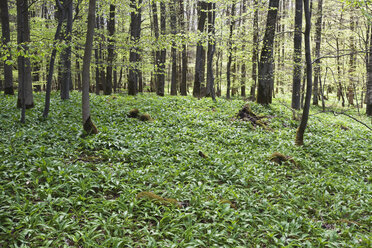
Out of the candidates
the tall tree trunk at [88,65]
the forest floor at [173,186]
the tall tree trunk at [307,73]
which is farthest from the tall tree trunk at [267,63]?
the tall tree trunk at [88,65]

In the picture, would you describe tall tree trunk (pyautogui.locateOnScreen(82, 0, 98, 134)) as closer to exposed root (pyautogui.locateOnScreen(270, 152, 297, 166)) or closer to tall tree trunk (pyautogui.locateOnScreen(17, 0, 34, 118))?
tall tree trunk (pyautogui.locateOnScreen(17, 0, 34, 118))

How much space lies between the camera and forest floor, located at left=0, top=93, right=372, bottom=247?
162 inches

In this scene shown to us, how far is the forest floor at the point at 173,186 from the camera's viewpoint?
412 cm

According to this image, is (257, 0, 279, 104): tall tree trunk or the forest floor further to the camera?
(257, 0, 279, 104): tall tree trunk

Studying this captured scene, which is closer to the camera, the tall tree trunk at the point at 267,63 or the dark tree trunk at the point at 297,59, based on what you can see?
the dark tree trunk at the point at 297,59

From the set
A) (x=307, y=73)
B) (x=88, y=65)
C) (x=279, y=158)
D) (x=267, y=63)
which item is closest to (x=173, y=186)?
(x=279, y=158)

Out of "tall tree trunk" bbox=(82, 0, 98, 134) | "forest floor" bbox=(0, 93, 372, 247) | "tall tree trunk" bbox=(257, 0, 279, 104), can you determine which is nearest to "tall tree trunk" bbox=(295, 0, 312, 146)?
"forest floor" bbox=(0, 93, 372, 247)

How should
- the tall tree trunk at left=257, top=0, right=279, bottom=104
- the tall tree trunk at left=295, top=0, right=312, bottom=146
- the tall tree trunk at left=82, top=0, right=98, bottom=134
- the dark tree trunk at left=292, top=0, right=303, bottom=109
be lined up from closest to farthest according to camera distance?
the tall tree trunk at left=82, top=0, right=98, bottom=134 < the tall tree trunk at left=295, top=0, right=312, bottom=146 < the dark tree trunk at left=292, top=0, right=303, bottom=109 < the tall tree trunk at left=257, top=0, right=279, bottom=104

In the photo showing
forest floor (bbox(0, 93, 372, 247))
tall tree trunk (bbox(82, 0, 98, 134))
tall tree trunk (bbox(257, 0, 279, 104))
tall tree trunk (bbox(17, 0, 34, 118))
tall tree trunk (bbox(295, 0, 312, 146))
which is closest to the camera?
forest floor (bbox(0, 93, 372, 247))

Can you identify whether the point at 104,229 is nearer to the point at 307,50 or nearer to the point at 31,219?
the point at 31,219

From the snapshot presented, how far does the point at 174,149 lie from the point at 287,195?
3.41m

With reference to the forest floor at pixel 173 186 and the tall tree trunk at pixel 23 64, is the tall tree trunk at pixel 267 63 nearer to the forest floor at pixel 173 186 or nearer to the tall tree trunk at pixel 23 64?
the forest floor at pixel 173 186

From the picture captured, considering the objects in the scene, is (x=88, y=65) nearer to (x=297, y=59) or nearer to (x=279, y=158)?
(x=279, y=158)

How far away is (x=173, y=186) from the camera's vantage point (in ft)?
18.8
